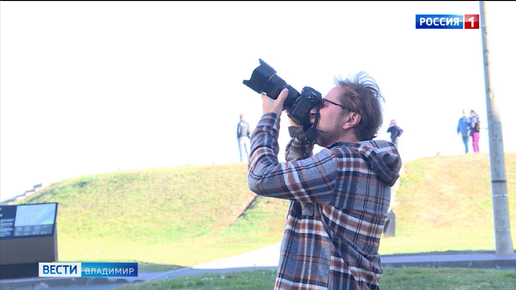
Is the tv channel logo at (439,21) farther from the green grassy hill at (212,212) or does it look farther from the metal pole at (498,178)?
the green grassy hill at (212,212)

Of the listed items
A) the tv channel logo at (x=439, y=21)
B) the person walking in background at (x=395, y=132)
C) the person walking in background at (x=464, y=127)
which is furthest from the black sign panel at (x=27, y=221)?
the person walking in background at (x=464, y=127)

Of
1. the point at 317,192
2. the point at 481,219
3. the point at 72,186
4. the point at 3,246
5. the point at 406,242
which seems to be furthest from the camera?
the point at 72,186

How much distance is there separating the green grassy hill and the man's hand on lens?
430 inches

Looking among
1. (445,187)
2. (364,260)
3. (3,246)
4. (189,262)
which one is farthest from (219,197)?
(364,260)

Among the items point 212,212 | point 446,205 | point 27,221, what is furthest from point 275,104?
point 212,212

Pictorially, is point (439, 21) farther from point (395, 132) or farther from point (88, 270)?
point (395, 132)

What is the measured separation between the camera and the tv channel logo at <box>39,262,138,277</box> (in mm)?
10359

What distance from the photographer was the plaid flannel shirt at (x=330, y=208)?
2092mm

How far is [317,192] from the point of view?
6.89 feet

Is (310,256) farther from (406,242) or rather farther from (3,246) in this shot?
(406,242)

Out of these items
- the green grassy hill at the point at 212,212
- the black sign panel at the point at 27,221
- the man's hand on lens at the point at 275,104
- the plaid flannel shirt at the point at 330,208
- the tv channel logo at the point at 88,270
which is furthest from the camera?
the green grassy hill at the point at 212,212

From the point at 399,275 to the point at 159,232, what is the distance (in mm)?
16297

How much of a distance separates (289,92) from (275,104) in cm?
10

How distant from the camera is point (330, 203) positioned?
2.13 m
